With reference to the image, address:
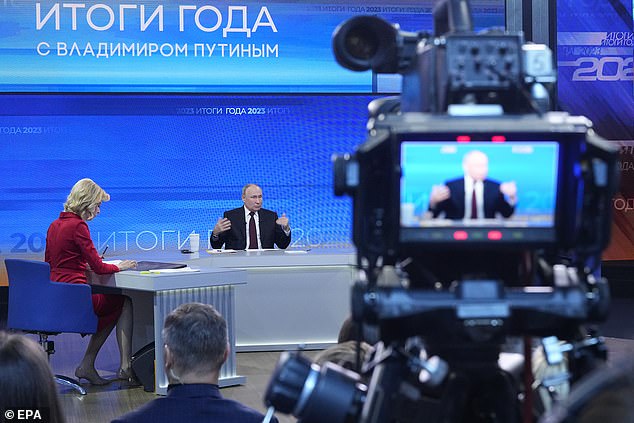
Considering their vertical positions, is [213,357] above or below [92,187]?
below

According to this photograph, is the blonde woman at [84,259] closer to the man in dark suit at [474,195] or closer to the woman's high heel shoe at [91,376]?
the woman's high heel shoe at [91,376]

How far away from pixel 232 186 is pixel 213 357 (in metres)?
6.64

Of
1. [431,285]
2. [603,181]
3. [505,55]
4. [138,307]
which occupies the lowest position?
[138,307]

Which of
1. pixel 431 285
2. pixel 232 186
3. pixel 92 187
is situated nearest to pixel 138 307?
pixel 92 187

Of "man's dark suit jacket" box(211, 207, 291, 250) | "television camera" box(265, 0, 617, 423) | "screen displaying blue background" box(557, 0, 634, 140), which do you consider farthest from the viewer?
"screen displaying blue background" box(557, 0, 634, 140)

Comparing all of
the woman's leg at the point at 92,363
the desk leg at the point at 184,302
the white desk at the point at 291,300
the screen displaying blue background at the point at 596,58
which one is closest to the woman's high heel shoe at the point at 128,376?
the woman's leg at the point at 92,363

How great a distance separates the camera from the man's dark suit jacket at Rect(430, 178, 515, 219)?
1879mm

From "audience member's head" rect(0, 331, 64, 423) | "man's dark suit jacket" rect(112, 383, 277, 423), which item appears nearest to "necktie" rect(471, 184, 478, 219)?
"audience member's head" rect(0, 331, 64, 423)

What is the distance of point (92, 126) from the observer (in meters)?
9.43

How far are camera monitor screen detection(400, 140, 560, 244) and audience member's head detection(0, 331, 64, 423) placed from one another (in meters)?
0.82

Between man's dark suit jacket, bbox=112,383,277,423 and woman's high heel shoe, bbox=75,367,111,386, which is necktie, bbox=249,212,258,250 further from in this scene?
man's dark suit jacket, bbox=112,383,277,423

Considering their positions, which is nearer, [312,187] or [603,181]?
[603,181]

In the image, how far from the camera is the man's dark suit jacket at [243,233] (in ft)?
26.9

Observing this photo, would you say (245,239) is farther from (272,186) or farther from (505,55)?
(505,55)
